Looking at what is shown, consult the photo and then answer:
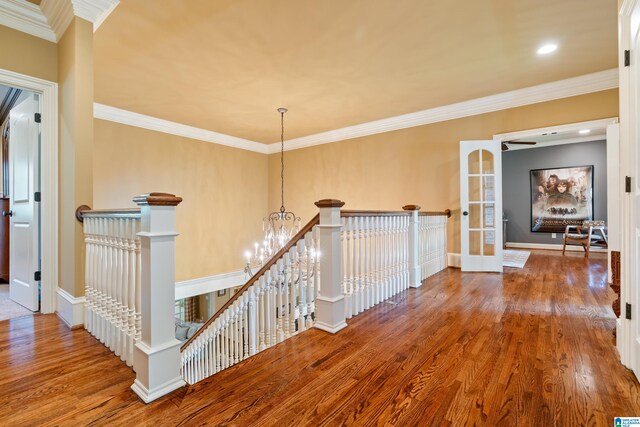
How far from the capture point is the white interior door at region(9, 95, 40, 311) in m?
2.54

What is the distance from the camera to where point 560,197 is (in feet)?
22.9

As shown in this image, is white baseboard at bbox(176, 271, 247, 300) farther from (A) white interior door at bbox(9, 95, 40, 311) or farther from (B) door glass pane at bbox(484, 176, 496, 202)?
(B) door glass pane at bbox(484, 176, 496, 202)

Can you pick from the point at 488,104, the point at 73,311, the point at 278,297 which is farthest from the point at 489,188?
the point at 73,311

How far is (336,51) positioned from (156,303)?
2865 millimetres

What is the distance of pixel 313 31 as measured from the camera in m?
2.75

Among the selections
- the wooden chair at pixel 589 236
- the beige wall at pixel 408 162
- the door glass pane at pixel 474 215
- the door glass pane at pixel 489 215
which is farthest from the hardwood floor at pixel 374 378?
the wooden chair at pixel 589 236

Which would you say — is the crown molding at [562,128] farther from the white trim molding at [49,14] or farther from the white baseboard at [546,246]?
the white trim molding at [49,14]

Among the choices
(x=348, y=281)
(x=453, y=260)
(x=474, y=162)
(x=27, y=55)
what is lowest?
(x=453, y=260)

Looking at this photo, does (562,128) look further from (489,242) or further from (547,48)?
(489,242)

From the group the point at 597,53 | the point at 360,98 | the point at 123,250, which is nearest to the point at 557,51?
the point at 597,53

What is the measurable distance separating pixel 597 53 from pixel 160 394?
490cm

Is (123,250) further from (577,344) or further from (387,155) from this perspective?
(387,155)

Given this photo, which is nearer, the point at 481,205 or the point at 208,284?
the point at 481,205

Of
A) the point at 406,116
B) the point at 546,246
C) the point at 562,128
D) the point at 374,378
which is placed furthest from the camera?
the point at 546,246
